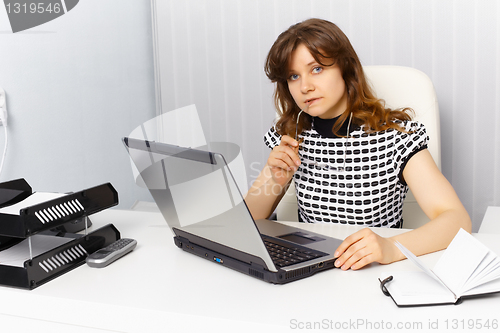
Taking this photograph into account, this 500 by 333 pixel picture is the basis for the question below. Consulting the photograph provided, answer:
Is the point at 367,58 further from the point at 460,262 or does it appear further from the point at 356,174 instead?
the point at 460,262

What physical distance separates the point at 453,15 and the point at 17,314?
7.03 feet

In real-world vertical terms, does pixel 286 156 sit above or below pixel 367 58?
below

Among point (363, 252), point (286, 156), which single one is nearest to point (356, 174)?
point (286, 156)

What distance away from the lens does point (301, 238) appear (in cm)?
108

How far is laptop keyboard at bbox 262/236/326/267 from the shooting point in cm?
91

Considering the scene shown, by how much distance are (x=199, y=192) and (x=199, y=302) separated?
186 mm

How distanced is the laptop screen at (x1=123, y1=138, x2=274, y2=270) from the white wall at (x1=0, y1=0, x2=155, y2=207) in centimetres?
111

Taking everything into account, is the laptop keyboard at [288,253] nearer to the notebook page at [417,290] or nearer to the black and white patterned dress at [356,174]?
the notebook page at [417,290]

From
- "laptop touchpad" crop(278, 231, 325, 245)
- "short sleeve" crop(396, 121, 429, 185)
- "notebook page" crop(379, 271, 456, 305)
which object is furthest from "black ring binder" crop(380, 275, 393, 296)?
"short sleeve" crop(396, 121, 429, 185)

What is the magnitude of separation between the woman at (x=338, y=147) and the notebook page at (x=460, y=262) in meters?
0.31

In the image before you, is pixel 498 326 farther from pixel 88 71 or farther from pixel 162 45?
pixel 162 45

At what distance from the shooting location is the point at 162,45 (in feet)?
9.30

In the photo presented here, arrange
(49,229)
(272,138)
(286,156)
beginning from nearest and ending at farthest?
(49,229)
(286,156)
(272,138)

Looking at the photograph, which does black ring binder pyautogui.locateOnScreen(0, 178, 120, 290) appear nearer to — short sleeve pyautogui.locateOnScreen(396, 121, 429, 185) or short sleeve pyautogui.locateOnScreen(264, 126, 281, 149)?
short sleeve pyautogui.locateOnScreen(264, 126, 281, 149)
